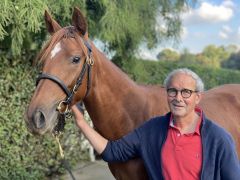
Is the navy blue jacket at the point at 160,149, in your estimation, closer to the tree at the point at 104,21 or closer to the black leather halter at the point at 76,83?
the black leather halter at the point at 76,83

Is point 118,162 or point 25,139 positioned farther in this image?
point 25,139

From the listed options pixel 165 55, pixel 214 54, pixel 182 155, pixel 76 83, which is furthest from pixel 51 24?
pixel 214 54

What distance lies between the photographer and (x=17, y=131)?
554 centimetres

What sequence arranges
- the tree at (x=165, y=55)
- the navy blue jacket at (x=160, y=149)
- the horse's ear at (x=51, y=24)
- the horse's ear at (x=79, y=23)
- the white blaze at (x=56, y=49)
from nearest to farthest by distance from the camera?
the navy blue jacket at (x=160, y=149) → the white blaze at (x=56, y=49) → the horse's ear at (x=79, y=23) → the horse's ear at (x=51, y=24) → the tree at (x=165, y=55)

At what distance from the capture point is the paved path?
6512mm

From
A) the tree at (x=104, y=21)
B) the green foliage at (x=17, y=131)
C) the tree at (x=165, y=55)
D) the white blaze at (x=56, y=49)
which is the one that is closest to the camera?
the white blaze at (x=56, y=49)

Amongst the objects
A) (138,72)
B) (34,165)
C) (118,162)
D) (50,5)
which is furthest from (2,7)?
(138,72)

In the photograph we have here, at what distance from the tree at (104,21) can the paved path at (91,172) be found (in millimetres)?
2064

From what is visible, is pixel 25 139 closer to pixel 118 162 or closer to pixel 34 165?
pixel 34 165

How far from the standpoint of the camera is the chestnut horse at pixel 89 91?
2400 millimetres

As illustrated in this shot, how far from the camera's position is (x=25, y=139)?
569 cm

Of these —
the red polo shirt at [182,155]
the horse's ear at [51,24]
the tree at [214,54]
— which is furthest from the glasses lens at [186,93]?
the tree at [214,54]

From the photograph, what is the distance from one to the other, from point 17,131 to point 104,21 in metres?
1.98

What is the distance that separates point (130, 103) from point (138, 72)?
164 inches
